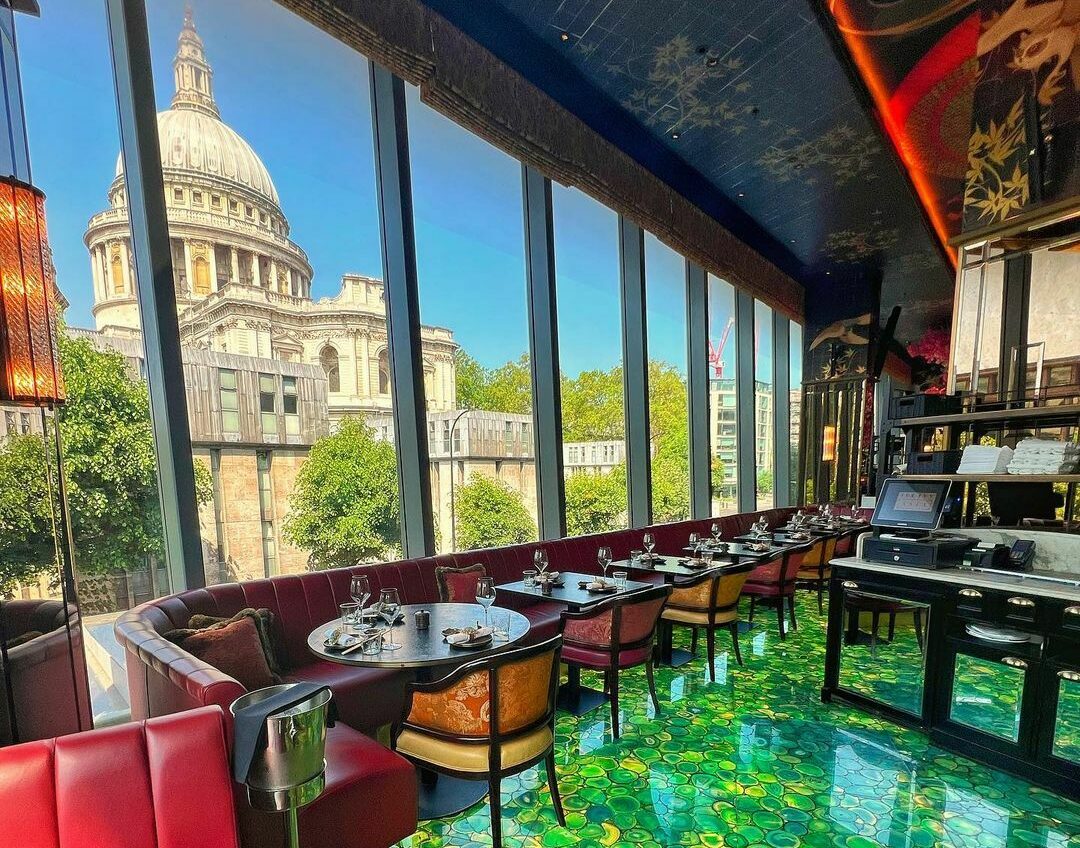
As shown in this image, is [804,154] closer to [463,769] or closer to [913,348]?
[463,769]

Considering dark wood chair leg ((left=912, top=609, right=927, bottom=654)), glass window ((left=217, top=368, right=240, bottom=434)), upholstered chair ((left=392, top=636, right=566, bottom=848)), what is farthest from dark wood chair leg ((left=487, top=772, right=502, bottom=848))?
glass window ((left=217, top=368, right=240, bottom=434))

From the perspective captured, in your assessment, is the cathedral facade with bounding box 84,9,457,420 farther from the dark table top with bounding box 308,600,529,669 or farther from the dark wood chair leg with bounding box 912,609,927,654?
the dark wood chair leg with bounding box 912,609,927,654

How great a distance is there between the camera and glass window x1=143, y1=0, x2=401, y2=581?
347 cm

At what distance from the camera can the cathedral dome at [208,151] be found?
321 cm

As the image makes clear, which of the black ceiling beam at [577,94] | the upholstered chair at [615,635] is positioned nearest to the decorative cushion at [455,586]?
the upholstered chair at [615,635]

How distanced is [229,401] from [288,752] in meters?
2.91

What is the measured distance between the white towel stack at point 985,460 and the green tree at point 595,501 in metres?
3.40

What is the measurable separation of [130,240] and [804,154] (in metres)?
6.26

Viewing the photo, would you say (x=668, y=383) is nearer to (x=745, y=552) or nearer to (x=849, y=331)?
(x=745, y=552)

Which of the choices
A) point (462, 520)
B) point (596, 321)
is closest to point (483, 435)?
point (462, 520)

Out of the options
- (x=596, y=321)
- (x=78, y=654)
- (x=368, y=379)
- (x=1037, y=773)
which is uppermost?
(x=596, y=321)

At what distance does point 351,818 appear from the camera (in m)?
1.88

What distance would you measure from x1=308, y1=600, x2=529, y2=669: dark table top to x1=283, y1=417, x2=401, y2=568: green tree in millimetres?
1387

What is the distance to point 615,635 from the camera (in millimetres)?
3014
